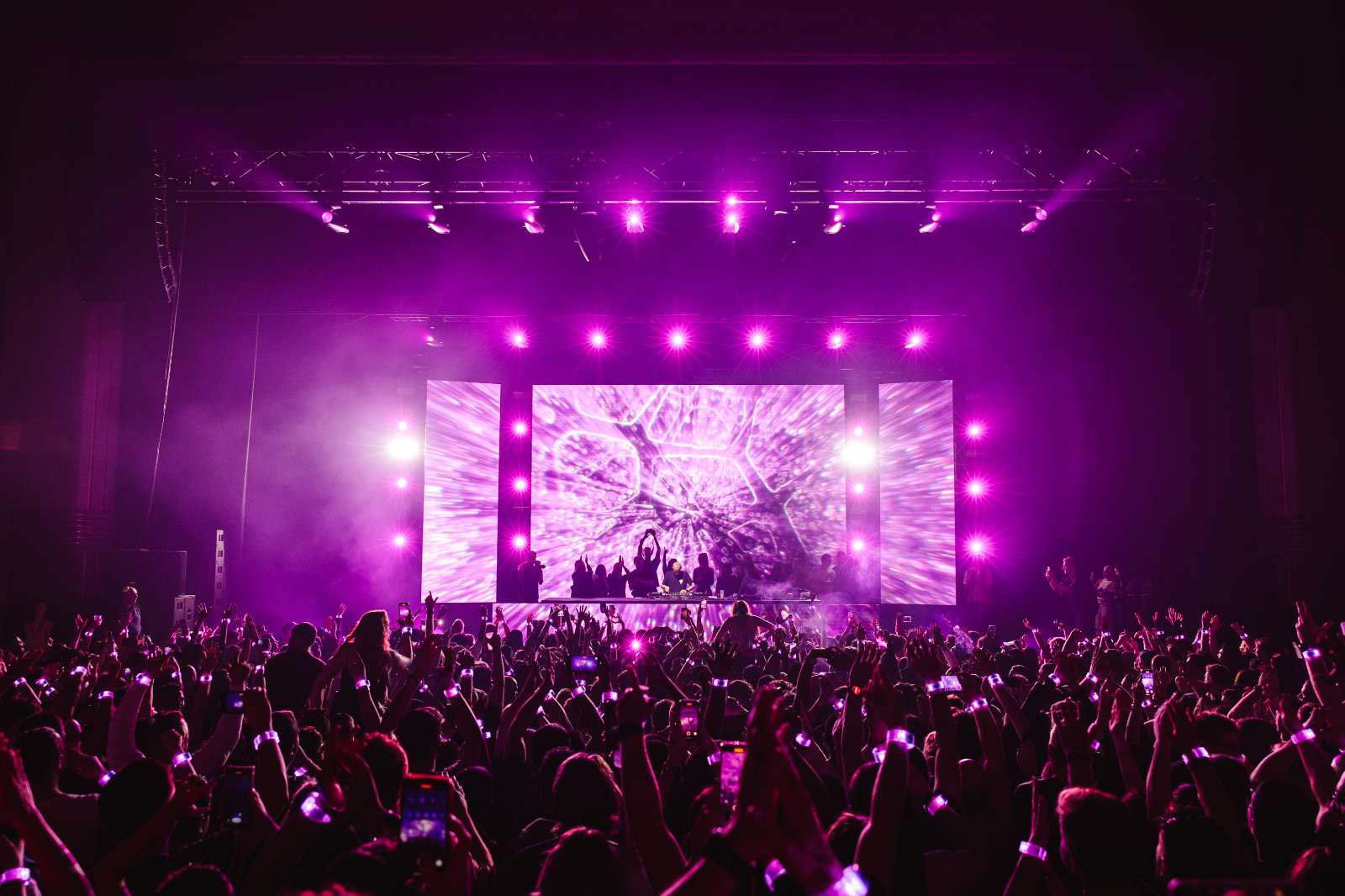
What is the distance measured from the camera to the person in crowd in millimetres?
5180

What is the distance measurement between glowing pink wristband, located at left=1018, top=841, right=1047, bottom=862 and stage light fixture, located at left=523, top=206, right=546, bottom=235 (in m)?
10.6

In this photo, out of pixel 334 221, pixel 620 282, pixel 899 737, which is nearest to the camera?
pixel 899 737

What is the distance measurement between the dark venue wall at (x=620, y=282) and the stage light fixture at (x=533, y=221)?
1.08 ft

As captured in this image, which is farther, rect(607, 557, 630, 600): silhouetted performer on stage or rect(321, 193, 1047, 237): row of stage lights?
rect(607, 557, 630, 600): silhouetted performer on stage

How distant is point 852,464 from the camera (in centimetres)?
1766

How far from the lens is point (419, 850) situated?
2.01 m

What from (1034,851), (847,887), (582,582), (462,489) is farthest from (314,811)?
(462,489)

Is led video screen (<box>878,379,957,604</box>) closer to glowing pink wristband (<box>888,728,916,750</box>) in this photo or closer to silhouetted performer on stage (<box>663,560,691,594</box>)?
silhouetted performer on stage (<box>663,560,691,594</box>)

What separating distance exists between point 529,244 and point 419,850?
1123 centimetres

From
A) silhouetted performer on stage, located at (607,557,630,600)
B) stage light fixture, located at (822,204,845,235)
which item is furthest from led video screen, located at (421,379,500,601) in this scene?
stage light fixture, located at (822,204,845,235)

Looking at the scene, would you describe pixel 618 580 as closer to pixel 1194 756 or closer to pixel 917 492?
pixel 917 492

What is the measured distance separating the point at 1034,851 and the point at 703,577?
14.9 m

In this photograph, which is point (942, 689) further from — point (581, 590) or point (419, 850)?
point (581, 590)

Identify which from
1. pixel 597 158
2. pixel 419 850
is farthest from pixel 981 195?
pixel 419 850
